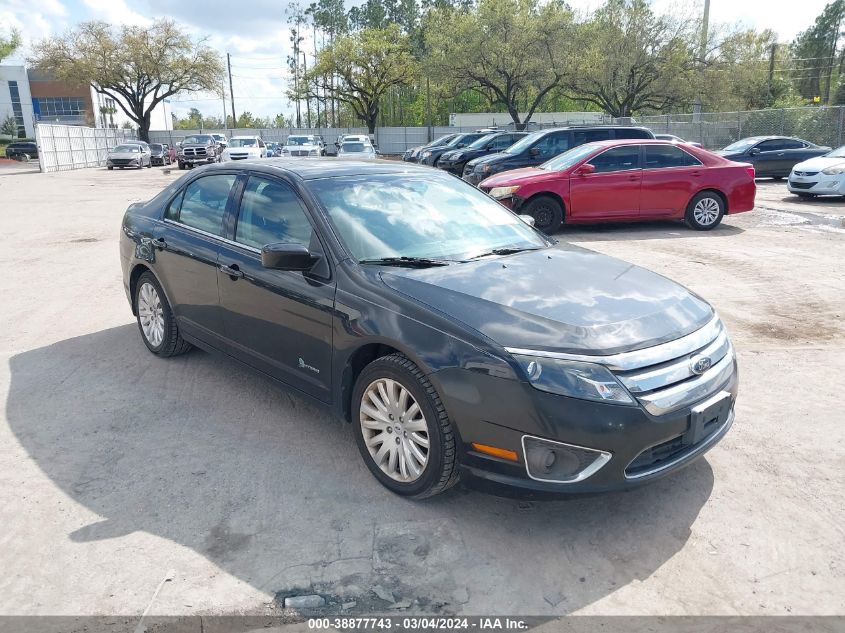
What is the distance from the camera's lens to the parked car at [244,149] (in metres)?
31.2

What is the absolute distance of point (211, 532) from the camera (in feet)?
10.6

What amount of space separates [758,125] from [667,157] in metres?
22.8

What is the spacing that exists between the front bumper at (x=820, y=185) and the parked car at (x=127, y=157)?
34524 mm

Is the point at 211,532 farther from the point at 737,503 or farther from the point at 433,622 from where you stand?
the point at 737,503

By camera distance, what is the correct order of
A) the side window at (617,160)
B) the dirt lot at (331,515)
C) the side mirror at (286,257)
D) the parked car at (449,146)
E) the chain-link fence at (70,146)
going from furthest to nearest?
the chain-link fence at (70,146) → the parked car at (449,146) → the side window at (617,160) → the side mirror at (286,257) → the dirt lot at (331,515)

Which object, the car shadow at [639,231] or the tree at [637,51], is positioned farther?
the tree at [637,51]

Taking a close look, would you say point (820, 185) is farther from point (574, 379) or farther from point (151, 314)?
point (574, 379)

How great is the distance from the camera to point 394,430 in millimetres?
3416

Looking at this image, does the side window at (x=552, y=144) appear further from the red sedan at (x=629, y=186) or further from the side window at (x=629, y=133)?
the red sedan at (x=629, y=186)

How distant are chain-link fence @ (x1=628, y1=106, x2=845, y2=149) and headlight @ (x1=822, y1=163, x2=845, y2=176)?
45.5 feet

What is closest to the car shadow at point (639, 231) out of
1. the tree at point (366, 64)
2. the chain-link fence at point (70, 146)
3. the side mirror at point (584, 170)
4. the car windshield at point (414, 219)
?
the side mirror at point (584, 170)

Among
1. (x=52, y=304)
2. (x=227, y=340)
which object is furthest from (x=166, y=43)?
(x=227, y=340)

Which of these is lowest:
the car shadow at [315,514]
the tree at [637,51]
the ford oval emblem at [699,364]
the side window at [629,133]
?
the car shadow at [315,514]

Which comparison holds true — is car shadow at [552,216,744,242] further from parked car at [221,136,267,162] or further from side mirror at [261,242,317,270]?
parked car at [221,136,267,162]
